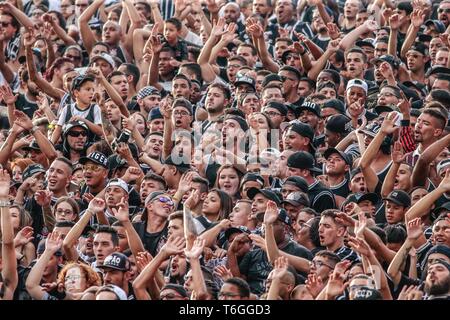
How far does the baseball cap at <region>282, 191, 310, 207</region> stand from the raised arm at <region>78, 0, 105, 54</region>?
6582mm

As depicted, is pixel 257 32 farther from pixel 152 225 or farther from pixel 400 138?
pixel 152 225

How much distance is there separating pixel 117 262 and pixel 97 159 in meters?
3.19

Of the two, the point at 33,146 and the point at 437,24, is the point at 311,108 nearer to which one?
the point at 33,146

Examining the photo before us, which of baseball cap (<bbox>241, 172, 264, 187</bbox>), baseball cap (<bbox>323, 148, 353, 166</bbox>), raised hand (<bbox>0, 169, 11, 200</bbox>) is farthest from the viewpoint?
baseball cap (<bbox>323, 148, 353, 166</bbox>)

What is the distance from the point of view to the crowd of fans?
14906mm

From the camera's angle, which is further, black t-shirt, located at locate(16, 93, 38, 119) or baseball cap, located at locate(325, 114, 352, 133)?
black t-shirt, located at locate(16, 93, 38, 119)

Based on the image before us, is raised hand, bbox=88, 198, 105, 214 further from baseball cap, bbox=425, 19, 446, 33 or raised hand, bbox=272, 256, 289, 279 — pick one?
baseball cap, bbox=425, 19, 446, 33

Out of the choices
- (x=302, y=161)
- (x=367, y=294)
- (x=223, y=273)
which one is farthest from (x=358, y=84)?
(x=367, y=294)

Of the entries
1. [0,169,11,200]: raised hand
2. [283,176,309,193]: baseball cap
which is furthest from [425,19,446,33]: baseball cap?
[0,169,11,200]: raised hand

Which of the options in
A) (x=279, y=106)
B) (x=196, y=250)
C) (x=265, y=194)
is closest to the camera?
(x=196, y=250)

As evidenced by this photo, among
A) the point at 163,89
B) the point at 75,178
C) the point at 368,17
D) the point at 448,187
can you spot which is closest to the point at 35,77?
the point at 163,89

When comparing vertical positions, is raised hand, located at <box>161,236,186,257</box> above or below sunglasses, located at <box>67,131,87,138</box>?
above

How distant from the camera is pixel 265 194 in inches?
643

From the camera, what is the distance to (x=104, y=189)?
57.4ft
